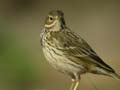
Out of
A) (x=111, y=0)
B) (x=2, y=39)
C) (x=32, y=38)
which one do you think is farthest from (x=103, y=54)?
(x=111, y=0)

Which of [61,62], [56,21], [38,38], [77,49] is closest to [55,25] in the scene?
[56,21]

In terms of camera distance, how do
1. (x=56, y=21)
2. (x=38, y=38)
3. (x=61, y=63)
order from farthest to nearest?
(x=38, y=38) → (x=56, y=21) → (x=61, y=63)

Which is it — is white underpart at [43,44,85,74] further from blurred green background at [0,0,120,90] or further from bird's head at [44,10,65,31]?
blurred green background at [0,0,120,90]

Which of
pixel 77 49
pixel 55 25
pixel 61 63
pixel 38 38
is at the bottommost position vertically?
pixel 38 38

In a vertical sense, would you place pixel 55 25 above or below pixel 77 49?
above

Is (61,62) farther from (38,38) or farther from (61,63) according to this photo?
(38,38)

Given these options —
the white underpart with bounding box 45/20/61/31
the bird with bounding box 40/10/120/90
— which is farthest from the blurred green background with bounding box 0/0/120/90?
the white underpart with bounding box 45/20/61/31

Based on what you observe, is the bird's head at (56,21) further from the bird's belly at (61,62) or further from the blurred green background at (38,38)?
the blurred green background at (38,38)
